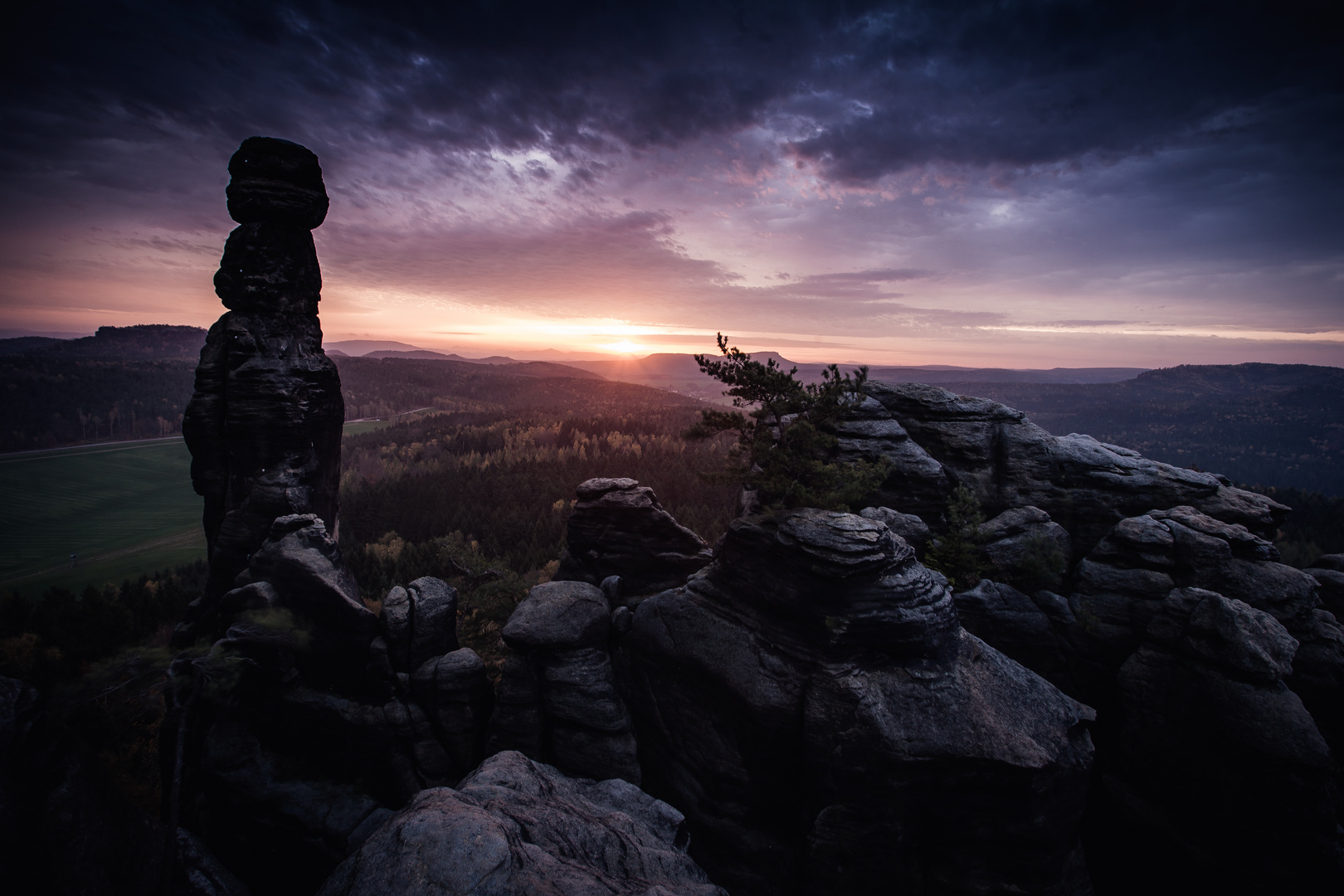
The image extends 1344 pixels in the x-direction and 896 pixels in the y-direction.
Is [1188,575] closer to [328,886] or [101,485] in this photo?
[328,886]

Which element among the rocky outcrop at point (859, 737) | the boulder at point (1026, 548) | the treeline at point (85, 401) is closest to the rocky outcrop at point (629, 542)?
the rocky outcrop at point (859, 737)

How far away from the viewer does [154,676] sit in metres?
15.2

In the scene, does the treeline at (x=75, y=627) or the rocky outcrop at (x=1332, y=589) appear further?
the treeline at (x=75, y=627)

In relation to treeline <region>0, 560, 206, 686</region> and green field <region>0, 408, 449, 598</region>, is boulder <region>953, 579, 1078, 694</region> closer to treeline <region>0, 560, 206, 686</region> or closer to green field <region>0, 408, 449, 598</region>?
treeline <region>0, 560, 206, 686</region>

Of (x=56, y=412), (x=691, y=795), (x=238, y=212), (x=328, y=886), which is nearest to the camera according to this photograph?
(x=328, y=886)

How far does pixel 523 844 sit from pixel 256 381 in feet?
68.4

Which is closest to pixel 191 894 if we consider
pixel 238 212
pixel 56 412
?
pixel 238 212

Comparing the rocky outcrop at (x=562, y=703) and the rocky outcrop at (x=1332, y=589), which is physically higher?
the rocky outcrop at (x=1332, y=589)

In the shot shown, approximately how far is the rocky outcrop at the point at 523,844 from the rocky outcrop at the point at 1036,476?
57.9ft

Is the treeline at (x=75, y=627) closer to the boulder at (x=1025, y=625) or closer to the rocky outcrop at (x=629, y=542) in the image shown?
the rocky outcrop at (x=629, y=542)

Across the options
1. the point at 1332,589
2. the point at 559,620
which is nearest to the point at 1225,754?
the point at 1332,589

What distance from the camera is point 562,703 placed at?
17.1 meters

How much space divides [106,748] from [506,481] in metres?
52.7

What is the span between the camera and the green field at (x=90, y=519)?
53.3 metres
